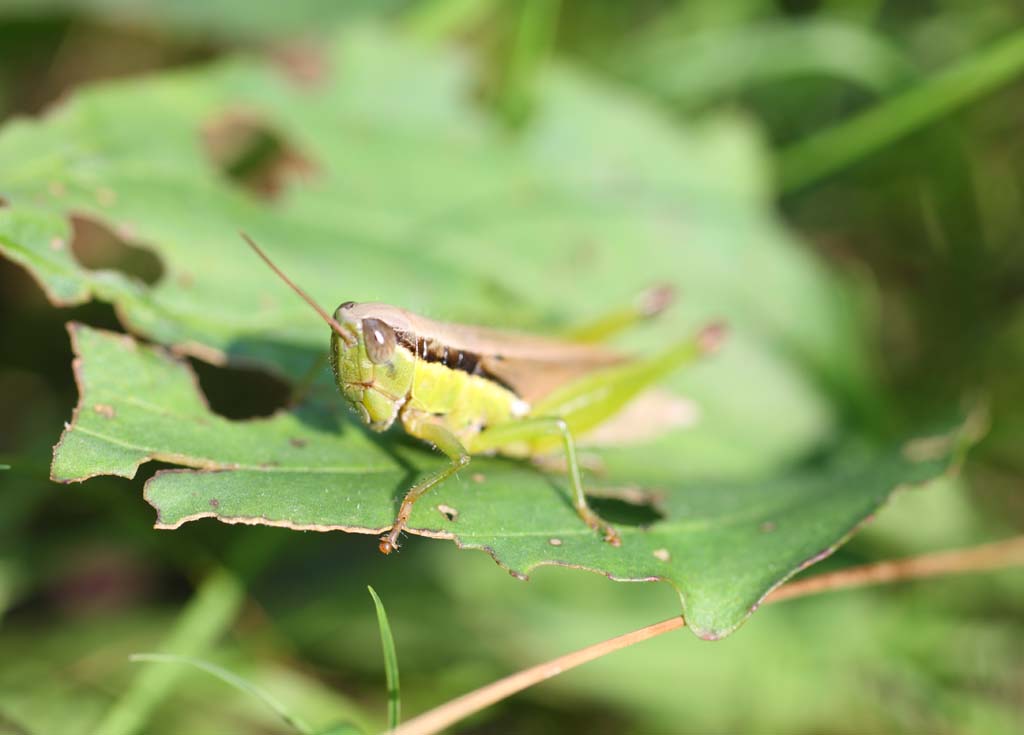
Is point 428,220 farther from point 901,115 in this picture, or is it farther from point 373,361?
point 901,115

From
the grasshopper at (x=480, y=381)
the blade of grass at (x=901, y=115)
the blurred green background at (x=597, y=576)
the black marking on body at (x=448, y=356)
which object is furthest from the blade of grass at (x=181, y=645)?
the blade of grass at (x=901, y=115)

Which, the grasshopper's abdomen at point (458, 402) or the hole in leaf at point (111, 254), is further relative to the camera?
the hole in leaf at point (111, 254)

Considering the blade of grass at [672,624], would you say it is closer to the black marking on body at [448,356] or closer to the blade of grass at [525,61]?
the black marking on body at [448,356]

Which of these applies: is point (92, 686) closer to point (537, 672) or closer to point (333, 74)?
point (537, 672)

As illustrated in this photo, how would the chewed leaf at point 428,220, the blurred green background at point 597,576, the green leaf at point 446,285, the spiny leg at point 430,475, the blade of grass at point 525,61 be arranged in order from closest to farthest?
the spiny leg at point 430,475 < the green leaf at point 446,285 < the chewed leaf at point 428,220 < the blurred green background at point 597,576 < the blade of grass at point 525,61

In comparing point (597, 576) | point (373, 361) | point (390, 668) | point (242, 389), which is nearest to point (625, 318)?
point (597, 576)

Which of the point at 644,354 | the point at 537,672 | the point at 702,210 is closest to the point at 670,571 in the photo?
the point at 537,672
